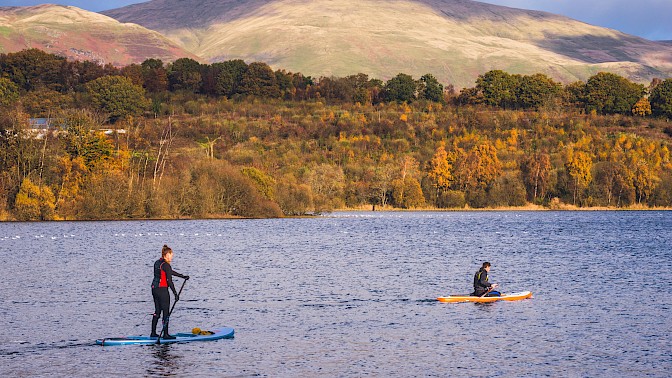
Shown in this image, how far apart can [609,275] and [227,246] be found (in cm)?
3473

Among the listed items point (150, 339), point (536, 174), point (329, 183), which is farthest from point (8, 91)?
point (150, 339)

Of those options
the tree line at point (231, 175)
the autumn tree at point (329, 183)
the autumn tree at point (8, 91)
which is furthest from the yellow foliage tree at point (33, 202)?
the autumn tree at point (8, 91)

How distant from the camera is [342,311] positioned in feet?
131

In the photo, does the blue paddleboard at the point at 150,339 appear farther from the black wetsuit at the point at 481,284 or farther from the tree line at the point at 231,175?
the tree line at the point at 231,175

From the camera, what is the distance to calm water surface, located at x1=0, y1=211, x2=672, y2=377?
2889cm

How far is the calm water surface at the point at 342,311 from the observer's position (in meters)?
28.9

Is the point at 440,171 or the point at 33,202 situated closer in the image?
the point at 33,202

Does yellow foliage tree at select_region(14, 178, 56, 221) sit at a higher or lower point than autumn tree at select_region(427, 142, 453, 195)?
lower

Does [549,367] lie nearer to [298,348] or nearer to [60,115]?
[298,348]

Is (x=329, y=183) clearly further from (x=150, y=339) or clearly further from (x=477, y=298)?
(x=150, y=339)

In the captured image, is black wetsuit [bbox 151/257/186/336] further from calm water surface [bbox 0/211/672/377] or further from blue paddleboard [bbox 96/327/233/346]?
calm water surface [bbox 0/211/672/377]

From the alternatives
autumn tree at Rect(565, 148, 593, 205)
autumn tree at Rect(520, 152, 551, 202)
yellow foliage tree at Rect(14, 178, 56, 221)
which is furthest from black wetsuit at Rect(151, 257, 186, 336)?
autumn tree at Rect(520, 152, 551, 202)

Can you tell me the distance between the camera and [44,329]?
34.7m

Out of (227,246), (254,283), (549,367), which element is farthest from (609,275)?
(227,246)
